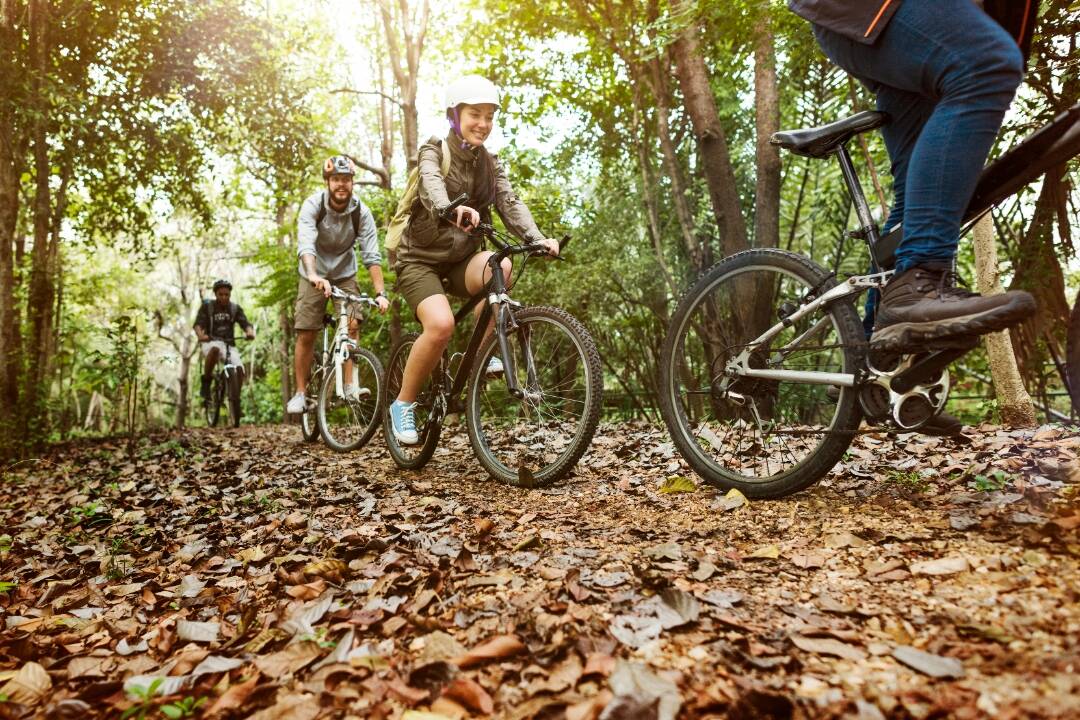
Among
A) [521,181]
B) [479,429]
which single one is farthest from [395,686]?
[521,181]

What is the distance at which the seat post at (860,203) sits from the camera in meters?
2.33

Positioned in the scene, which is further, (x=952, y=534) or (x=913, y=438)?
(x=913, y=438)

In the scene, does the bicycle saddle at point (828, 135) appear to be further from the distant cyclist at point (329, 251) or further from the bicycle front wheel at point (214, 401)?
the bicycle front wheel at point (214, 401)

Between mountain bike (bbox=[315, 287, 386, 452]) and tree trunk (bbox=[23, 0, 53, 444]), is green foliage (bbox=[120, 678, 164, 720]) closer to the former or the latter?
mountain bike (bbox=[315, 287, 386, 452])

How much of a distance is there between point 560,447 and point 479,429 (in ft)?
1.66

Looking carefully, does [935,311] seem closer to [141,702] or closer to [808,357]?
[808,357]

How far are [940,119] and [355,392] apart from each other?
4.47 m

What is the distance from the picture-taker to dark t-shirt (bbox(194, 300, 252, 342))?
30.9 feet

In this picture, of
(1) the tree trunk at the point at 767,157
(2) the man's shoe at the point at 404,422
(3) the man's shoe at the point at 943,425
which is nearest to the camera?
(3) the man's shoe at the point at 943,425

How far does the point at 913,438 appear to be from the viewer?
3441 mm

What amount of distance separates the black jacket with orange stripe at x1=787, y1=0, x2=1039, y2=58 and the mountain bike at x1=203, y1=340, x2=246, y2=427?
28.9 feet

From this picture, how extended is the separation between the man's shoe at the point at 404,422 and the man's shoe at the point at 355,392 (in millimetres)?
1413

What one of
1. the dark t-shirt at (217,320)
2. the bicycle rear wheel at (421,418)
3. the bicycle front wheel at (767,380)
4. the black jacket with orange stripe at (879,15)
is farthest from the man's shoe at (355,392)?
the dark t-shirt at (217,320)

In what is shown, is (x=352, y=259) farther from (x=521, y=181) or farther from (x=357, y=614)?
(x=357, y=614)
